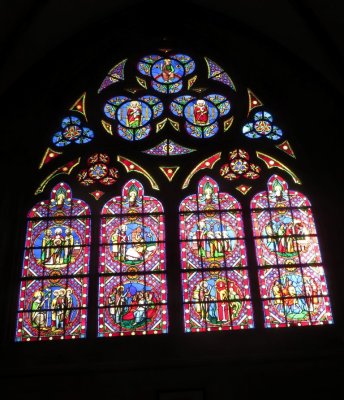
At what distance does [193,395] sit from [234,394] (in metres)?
0.46

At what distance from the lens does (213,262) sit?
9.00 m

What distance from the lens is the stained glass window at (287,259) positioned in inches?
338

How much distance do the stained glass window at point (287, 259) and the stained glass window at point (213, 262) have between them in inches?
10.0

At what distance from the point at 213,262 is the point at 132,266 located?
3.42ft

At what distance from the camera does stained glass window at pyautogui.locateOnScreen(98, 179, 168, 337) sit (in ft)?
28.0

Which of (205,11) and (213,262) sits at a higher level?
(205,11)

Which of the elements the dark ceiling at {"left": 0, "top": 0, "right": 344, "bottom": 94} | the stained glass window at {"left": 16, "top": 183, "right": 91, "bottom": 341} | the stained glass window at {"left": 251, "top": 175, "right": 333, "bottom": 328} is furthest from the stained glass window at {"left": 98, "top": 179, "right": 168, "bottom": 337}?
the dark ceiling at {"left": 0, "top": 0, "right": 344, "bottom": 94}

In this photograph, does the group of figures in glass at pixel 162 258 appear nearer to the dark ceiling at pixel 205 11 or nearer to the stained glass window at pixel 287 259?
the stained glass window at pixel 287 259

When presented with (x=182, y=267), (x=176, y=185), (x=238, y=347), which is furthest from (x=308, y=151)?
(x=238, y=347)

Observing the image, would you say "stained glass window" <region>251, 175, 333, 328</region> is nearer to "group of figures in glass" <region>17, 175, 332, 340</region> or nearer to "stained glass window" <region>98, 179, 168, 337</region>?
"group of figures in glass" <region>17, 175, 332, 340</region>

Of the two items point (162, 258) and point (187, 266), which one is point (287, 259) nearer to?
point (187, 266)

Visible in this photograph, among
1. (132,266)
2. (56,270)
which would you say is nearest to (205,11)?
(132,266)

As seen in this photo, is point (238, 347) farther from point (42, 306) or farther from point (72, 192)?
point (72, 192)

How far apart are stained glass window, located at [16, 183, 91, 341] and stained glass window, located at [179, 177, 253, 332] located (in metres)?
1.31
